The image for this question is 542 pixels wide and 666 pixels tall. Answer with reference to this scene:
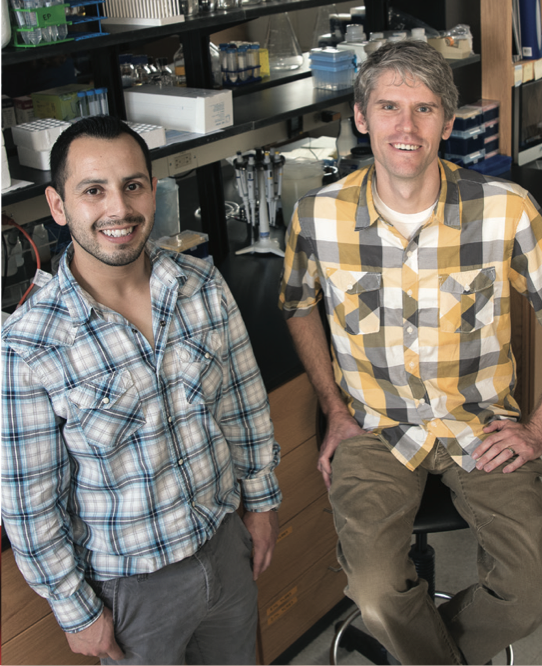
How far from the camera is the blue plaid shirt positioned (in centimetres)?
134

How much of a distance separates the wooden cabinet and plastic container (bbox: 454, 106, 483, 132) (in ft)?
5.15

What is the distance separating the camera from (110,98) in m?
2.25

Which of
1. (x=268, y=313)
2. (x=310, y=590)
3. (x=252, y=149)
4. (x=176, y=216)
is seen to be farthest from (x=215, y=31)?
(x=310, y=590)

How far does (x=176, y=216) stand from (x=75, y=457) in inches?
48.9

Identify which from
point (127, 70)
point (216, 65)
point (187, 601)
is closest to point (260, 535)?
point (187, 601)

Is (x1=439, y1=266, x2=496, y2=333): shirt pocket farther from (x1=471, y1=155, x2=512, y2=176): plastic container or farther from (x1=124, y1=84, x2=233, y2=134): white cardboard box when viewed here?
(x1=471, y1=155, x2=512, y2=176): plastic container

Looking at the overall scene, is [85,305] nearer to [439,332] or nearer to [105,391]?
[105,391]

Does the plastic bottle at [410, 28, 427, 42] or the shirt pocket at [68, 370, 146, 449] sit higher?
the plastic bottle at [410, 28, 427, 42]

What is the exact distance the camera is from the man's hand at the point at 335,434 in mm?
1875

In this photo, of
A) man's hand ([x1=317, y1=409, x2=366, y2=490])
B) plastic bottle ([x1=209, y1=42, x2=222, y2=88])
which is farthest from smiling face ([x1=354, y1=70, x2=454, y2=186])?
plastic bottle ([x1=209, y1=42, x2=222, y2=88])

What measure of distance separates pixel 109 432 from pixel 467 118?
2.26 metres

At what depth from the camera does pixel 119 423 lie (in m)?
1.41

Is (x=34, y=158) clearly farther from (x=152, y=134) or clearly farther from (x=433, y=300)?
(x=433, y=300)

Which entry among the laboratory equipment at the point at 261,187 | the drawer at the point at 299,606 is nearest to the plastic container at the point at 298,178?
the laboratory equipment at the point at 261,187
